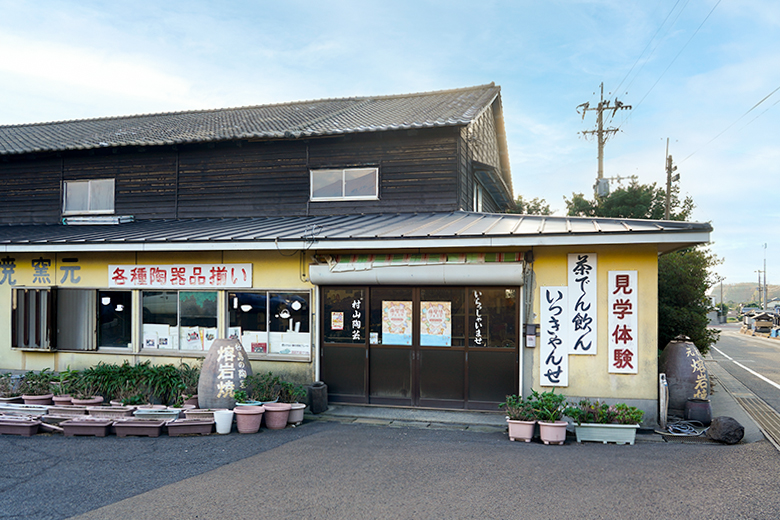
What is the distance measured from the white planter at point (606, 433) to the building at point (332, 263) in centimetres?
108

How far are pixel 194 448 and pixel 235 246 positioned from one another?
3.76m

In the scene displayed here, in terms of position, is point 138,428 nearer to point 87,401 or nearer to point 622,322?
point 87,401

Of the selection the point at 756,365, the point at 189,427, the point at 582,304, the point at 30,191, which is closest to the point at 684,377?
the point at 582,304

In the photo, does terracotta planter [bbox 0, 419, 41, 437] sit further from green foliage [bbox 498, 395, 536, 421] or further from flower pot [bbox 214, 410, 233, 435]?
green foliage [bbox 498, 395, 536, 421]

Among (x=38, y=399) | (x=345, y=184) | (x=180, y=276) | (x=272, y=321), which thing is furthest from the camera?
(x=345, y=184)

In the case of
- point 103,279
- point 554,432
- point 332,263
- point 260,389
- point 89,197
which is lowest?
point 554,432

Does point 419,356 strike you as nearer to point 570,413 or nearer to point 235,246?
point 570,413

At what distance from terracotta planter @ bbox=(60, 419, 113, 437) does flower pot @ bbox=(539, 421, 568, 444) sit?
276 inches

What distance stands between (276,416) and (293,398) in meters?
0.70

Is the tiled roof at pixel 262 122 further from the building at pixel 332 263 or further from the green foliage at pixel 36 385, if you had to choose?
the green foliage at pixel 36 385

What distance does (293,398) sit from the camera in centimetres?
890

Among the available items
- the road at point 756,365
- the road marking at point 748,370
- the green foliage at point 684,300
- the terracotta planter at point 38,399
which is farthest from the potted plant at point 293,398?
the road marking at point 748,370

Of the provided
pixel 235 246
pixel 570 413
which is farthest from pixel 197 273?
pixel 570 413

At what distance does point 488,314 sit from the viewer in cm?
916
